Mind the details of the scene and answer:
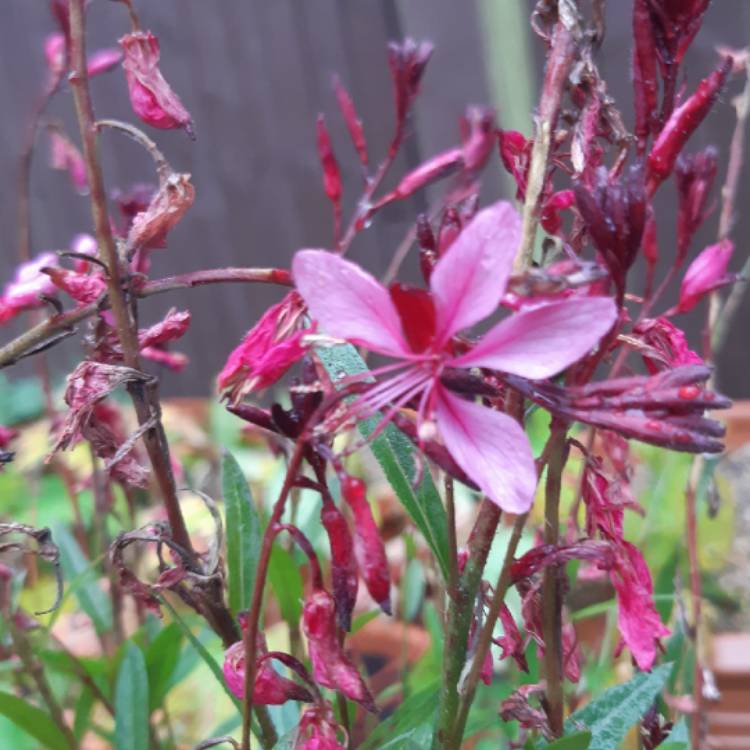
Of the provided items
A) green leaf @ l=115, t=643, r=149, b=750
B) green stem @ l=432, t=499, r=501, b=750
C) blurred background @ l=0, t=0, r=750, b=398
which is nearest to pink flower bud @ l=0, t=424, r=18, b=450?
green leaf @ l=115, t=643, r=149, b=750

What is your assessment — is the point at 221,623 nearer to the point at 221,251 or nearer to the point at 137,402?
the point at 137,402

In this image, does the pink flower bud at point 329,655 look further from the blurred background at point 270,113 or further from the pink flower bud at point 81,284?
the blurred background at point 270,113

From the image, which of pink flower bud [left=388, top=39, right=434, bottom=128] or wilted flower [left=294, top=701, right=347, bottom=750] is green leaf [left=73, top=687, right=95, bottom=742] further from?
pink flower bud [left=388, top=39, right=434, bottom=128]

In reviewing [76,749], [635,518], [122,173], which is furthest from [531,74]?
[76,749]

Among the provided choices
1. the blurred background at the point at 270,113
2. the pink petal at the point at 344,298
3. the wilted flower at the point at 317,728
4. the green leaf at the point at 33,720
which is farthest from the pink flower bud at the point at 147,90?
the blurred background at the point at 270,113

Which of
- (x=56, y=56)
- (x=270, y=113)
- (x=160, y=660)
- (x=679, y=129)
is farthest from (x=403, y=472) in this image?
(x=270, y=113)

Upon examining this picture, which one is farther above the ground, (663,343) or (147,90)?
(147,90)

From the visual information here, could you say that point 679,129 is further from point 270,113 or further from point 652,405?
point 270,113

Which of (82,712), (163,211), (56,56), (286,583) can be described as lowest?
(82,712)
